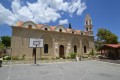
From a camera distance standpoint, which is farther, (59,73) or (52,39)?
(52,39)

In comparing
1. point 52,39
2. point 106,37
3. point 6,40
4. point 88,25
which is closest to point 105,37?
point 106,37

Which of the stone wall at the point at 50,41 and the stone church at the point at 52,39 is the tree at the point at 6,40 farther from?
the stone wall at the point at 50,41

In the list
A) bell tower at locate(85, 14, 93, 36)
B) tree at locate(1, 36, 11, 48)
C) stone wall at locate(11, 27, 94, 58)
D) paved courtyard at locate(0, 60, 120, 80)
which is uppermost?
bell tower at locate(85, 14, 93, 36)

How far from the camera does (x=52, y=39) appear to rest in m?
33.1

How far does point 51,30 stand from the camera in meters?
33.2

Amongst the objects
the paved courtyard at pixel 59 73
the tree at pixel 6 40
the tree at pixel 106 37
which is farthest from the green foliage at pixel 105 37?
the tree at pixel 6 40

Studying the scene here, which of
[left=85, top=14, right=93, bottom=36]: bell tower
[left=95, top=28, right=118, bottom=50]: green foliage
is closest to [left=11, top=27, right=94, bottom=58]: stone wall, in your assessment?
[left=85, top=14, right=93, bottom=36]: bell tower

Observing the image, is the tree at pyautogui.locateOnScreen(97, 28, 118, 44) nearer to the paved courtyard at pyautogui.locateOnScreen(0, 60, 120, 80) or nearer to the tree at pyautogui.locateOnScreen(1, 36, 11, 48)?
the paved courtyard at pyautogui.locateOnScreen(0, 60, 120, 80)

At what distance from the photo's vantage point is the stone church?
29000 millimetres

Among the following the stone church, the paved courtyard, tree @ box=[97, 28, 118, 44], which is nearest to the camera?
the paved courtyard

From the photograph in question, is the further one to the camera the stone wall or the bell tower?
the bell tower

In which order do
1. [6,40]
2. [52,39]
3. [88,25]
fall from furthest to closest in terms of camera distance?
[6,40]
[88,25]
[52,39]

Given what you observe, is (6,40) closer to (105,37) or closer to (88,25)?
(88,25)

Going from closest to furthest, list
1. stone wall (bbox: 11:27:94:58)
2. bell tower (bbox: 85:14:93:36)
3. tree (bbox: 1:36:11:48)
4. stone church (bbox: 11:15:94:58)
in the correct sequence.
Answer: stone wall (bbox: 11:27:94:58), stone church (bbox: 11:15:94:58), bell tower (bbox: 85:14:93:36), tree (bbox: 1:36:11:48)
